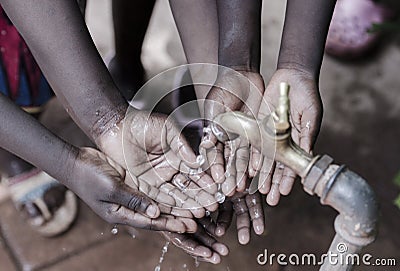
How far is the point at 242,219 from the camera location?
5.29 ft

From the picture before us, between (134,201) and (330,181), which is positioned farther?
(134,201)

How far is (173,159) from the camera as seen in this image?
160cm

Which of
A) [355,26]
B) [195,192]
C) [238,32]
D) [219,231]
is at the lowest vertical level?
[355,26]

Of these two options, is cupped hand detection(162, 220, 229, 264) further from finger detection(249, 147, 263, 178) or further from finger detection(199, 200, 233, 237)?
finger detection(249, 147, 263, 178)

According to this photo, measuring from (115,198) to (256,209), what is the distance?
346 millimetres

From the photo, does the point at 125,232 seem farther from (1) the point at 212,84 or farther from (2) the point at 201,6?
(2) the point at 201,6

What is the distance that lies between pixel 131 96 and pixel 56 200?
17.1 inches

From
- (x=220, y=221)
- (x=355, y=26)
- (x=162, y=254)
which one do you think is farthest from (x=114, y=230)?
(x=355, y=26)

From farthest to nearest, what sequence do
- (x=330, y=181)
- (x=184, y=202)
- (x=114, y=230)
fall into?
(x=114, y=230)
(x=184, y=202)
(x=330, y=181)

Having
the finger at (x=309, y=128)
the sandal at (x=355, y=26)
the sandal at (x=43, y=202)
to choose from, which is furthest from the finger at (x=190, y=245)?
the sandal at (x=355, y=26)

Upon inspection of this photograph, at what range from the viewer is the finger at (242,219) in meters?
1.59

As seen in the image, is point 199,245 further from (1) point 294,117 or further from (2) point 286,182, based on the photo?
(1) point 294,117

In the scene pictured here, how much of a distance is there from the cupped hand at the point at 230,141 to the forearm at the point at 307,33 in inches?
4.4

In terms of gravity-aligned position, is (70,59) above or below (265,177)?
above
